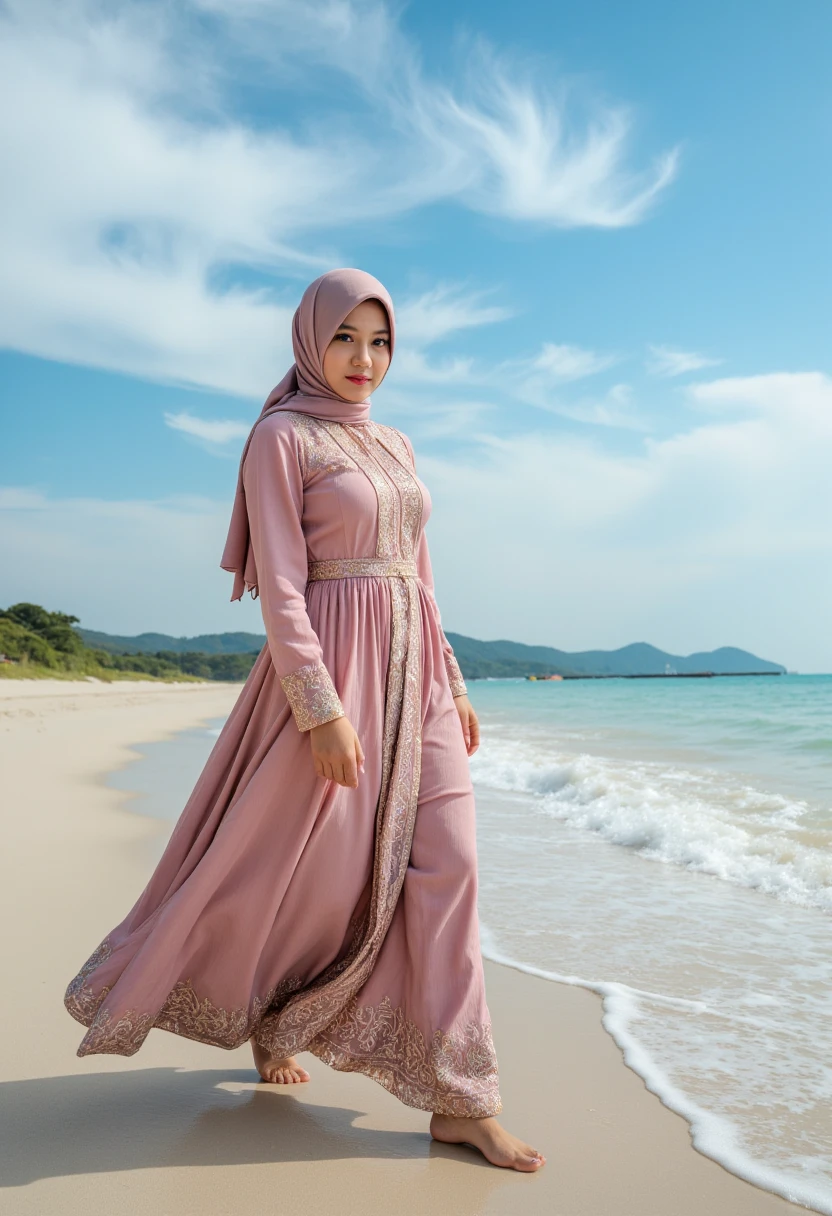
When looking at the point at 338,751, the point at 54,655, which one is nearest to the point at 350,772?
the point at 338,751

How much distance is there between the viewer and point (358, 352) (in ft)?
7.72

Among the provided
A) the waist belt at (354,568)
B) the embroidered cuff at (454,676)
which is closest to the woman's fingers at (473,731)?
the embroidered cuff at (454,676)

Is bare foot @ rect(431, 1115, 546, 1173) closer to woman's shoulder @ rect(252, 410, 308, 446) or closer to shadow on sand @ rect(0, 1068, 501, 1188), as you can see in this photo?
shadow on sand @ rect(0, 1068, 501, 1188)

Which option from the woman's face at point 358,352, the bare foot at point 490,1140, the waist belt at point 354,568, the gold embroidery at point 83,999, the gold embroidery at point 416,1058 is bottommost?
the bare foot at point 490,1140

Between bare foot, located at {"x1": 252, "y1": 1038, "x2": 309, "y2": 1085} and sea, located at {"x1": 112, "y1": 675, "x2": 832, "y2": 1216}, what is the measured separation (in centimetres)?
86

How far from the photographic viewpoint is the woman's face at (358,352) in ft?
7.69

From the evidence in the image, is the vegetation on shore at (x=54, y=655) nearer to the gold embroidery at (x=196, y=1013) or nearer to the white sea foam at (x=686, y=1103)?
the white sea foam at (x=686, y=1103)

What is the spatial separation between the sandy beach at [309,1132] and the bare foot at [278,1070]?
1.5 inches

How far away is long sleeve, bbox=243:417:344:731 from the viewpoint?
6.98 feet

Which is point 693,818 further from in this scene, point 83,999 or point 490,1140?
point 83,999

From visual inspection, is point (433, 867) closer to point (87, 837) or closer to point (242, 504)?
point (242, 504)

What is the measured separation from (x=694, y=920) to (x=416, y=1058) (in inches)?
94.2

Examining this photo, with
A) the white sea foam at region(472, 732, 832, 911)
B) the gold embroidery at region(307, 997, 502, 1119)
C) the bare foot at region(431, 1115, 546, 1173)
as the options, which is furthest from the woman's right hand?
the white sea foam at region(472, 732, 832, 911)

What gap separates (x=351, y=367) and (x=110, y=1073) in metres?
1.80
